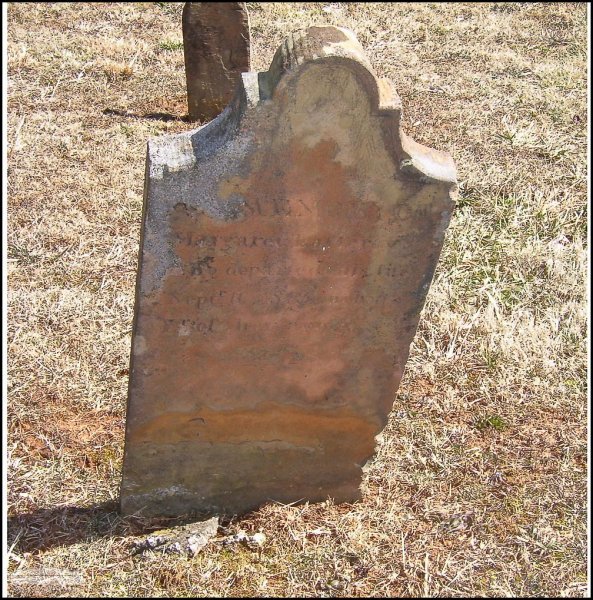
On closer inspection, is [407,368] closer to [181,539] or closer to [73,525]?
[181,539]

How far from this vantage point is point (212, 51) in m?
6.75

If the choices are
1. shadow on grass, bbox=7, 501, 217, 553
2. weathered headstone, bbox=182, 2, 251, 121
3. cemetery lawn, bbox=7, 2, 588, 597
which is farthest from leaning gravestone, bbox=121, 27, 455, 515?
weathered headstone, bbox=182, 2, 251, 121

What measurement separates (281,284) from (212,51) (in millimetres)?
4454

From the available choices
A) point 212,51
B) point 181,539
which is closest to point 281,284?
point 181,539

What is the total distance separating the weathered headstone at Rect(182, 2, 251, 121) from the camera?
6.54 meters

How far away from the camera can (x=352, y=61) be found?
241cm

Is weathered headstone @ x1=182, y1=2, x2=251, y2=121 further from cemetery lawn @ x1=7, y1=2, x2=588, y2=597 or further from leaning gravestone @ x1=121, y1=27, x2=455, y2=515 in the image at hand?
leaning gravestone @ x1=121, y1=27, x2=455, y2=515

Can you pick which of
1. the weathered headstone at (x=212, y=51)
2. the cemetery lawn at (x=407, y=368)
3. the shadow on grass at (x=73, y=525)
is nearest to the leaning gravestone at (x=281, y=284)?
the shadow on grass at (x=73, y=525)

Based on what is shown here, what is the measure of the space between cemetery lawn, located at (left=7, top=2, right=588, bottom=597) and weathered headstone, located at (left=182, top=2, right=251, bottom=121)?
31 cm

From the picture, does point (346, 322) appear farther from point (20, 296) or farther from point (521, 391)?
point (20, 296)

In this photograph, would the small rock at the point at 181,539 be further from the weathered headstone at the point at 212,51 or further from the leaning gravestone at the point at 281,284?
the weathered headstone at the point at 212,51

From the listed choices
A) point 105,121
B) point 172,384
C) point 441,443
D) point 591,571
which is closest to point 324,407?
point 172,384

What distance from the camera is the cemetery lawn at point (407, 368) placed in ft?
10.5

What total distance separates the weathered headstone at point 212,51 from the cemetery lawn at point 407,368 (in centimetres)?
31
